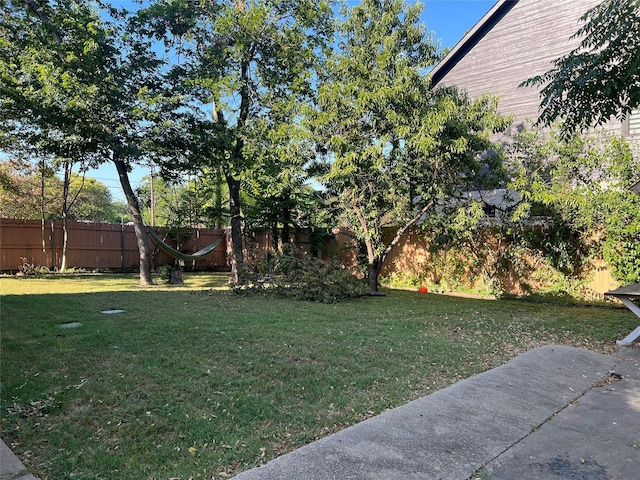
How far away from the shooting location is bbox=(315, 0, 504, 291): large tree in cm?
798

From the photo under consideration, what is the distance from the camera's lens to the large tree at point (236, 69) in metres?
10.1

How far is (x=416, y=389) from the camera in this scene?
3.51 meters

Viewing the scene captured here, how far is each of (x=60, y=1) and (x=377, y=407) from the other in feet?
35.4

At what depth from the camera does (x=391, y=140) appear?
8.80m

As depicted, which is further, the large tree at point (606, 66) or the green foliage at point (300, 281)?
the green foliage at point (300, 281)

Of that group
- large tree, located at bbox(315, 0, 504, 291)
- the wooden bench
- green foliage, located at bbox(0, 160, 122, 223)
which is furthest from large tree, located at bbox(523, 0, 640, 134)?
green foliage, located at bbox(0, 160, 122, 223)

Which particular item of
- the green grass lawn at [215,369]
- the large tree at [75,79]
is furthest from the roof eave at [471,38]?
the green grass lawn at [215,369]

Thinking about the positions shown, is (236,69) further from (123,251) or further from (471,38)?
(123,251)

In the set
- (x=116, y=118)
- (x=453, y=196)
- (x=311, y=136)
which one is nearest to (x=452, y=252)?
(x=453, y=196)

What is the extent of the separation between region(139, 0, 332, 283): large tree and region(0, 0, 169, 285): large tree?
2.74ft

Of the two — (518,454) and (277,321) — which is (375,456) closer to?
(518,454)

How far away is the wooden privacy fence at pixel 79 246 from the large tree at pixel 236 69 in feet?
16.6

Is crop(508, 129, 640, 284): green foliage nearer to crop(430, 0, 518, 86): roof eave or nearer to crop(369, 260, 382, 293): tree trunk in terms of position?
crop(369, 260, 382, 293): tree trunk

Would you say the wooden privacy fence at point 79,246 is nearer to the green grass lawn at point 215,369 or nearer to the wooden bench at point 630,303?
the green grass lawn at point 215,369
